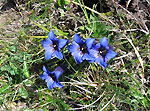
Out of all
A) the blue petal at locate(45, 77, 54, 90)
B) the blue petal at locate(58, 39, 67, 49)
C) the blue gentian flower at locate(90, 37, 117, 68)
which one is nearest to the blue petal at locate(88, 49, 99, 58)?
the blue gentian flower at locate(90, 37, 117, 68)

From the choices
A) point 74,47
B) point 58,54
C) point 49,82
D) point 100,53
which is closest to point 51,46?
point 58,54

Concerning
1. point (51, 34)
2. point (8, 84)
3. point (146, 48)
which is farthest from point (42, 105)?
point (146, 48)

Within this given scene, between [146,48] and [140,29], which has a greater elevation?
[140,29]

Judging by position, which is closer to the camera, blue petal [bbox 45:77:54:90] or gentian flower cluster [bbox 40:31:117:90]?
gentian flower cluster [bbox 40:31:117:90]

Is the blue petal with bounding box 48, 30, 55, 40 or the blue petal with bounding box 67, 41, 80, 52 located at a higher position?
the blue petal with bounding box 48, 30, 55, 40

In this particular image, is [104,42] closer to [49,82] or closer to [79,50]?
[79,50]

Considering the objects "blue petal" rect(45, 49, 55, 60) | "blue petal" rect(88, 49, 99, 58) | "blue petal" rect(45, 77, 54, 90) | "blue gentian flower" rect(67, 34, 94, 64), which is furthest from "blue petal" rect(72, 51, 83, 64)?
"blue petal" rect(45, 77, 54, 90)

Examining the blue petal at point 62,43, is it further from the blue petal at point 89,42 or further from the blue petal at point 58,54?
the blue petal at point 89,42

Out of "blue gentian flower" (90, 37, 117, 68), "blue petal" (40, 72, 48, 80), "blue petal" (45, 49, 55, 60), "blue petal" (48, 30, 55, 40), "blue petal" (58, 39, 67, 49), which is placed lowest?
"blue petal" (40, 72, 48, 80)

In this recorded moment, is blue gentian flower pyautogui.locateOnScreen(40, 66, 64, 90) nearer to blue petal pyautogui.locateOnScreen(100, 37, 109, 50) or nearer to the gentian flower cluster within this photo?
the gentian flower cluster

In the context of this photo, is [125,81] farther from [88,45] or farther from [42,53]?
[42,53]

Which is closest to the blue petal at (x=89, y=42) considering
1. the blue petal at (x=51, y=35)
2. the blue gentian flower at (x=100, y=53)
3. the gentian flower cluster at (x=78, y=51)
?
the gentian flower cluster at (x=78, y=51)
